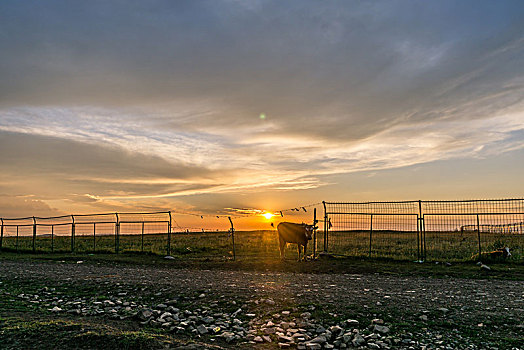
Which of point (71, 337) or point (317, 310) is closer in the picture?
point (71, 337)

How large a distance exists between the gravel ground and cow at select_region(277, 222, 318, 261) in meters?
10.1

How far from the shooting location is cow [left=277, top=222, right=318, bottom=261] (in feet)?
81.0

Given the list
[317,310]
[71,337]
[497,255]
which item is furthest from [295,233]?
[71,337]

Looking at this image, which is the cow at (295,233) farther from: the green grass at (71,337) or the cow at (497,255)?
the green grass at (71,337)

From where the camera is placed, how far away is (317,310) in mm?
9773

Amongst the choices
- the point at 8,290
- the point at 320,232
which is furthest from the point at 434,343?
the point at 320,232

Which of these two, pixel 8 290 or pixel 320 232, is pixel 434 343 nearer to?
pixel 8 290

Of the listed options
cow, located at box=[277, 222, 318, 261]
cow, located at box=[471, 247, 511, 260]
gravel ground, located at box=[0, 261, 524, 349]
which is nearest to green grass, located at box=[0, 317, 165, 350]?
gravel ground, located at box=[0, 261, 524, 349]

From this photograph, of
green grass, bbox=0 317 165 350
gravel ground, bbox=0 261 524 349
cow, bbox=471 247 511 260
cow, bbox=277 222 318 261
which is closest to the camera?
green grass, bbox=0 317 165 350

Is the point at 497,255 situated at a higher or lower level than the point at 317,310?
higher

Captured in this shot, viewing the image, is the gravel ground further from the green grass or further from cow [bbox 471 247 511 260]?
cow [bbox 471 247 511 260]

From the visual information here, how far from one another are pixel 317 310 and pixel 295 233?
51.0ft

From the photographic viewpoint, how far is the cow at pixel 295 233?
24697 mm

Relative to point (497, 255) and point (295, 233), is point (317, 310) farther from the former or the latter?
point (497, 255)
